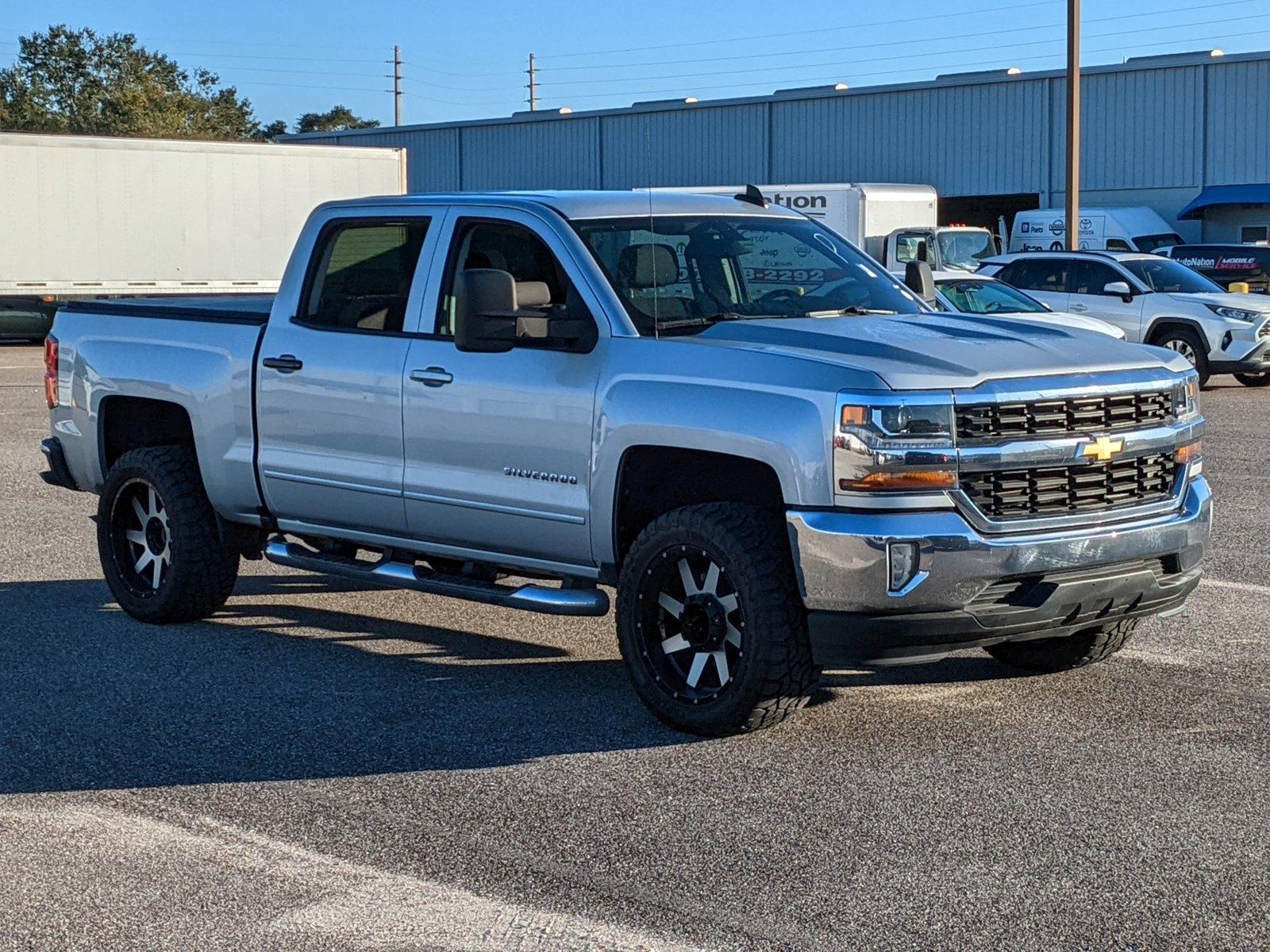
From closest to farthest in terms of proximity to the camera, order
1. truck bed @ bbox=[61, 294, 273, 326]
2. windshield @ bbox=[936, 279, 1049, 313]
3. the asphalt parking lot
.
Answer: the asphalt parking lot < truck bed @ bbox=[61, 294, 273, 326] < windshield @ bbox=[936, 279, 1049, 313]

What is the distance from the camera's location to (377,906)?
15.4 ft

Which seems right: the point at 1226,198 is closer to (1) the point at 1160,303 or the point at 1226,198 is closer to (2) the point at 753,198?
(1) the point at 1160,303

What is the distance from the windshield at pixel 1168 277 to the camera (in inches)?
912

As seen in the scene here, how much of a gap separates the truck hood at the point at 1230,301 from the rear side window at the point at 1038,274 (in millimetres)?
1647

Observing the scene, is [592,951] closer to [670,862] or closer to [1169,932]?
[670,862]

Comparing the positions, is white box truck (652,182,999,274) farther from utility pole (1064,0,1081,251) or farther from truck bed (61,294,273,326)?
truck bed (61,294,273,326)

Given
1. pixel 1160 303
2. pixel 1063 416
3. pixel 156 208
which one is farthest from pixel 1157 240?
pixel 1063 416

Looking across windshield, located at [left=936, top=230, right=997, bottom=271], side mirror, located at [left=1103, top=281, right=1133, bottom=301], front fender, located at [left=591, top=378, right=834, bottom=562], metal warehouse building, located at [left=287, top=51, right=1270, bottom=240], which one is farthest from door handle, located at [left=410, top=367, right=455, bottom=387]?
metal warehouse building, located at [left=287, top=51, right=1270, bottom=240]

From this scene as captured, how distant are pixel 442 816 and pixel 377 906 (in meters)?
0.79

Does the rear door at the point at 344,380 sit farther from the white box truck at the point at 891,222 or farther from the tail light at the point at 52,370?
the white box truck at the point at 891,222

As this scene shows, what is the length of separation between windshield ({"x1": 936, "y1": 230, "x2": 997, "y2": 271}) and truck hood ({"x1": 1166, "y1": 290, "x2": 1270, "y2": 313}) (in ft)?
29.5

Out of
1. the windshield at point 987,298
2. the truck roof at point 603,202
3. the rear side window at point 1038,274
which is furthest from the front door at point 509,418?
the rear side window at point 1038,274

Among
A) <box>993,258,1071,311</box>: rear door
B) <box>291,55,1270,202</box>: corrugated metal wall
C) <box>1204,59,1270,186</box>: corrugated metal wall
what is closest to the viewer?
<box>993,258,1071,311</box>: rear door

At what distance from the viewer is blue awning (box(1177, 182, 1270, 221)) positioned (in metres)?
44.2
